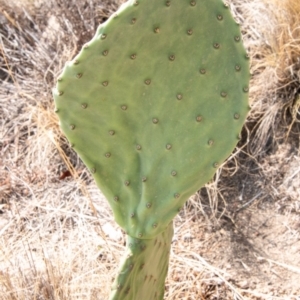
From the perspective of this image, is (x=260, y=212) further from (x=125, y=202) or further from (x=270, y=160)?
(x=125, y=202)

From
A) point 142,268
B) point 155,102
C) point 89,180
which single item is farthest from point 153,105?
point 89,180

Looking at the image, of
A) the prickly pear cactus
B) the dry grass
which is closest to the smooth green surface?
the prickly pear cactus

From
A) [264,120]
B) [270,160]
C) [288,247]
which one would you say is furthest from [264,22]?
[288,247]

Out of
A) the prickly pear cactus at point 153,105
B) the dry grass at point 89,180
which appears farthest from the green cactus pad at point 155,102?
the dry grass at point 89,180

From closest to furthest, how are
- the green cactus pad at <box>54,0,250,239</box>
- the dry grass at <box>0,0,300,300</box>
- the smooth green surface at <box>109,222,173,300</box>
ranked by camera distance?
the green cactus pad at <box>54,0,250,239</box>, the smooth green surface at <box>109,222,173,300</box>, the dry grass at <box>0,0,300,300</box>

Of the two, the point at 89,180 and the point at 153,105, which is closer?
the point at 153,105

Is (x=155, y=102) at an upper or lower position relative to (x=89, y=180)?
upper

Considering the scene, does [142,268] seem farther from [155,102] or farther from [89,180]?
[89,180]

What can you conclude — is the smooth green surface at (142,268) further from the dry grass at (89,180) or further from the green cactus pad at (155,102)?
the dry grass at (89,180)

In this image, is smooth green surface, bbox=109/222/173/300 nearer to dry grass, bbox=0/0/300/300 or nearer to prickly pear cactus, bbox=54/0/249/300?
prickly pear cactus, bbox=54/0/249/300
